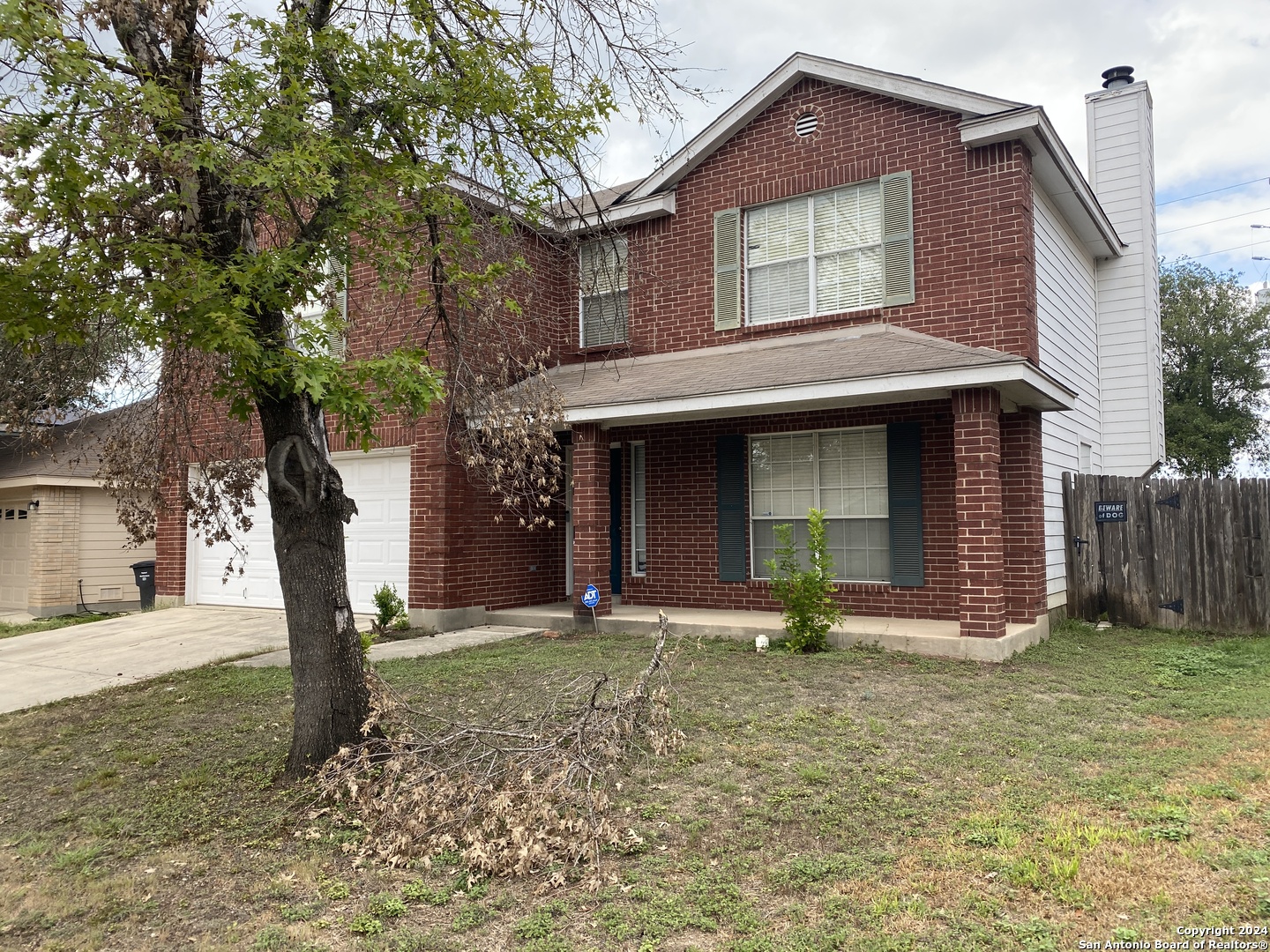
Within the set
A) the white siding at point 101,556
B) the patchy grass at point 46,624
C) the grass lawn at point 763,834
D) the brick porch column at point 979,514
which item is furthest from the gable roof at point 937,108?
the white siding at point 101,556

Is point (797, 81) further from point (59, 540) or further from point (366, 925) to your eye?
point (59, 540)

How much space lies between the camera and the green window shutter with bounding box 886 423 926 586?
985cm

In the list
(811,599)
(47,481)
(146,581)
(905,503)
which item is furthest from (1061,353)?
(47,481)

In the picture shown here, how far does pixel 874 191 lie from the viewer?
34.5ft

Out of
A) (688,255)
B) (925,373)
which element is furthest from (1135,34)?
(925,373)

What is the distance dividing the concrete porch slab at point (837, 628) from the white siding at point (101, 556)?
403 inches

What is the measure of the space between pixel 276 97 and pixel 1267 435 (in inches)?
1341

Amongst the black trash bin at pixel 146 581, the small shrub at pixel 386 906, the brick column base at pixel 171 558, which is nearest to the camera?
the small shrub at pixel 386 906

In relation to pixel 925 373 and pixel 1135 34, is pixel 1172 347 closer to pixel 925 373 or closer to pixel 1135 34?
pixel 1135 34

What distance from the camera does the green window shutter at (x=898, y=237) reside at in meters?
10.1

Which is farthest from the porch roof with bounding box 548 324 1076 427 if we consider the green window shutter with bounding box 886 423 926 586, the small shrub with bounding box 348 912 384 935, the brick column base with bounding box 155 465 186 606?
the brick column base with bounding box 155 465 186 606

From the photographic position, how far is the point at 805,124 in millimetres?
11023

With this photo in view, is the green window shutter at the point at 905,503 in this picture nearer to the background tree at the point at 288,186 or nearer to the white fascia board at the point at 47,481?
the background tree at the point at 288,186

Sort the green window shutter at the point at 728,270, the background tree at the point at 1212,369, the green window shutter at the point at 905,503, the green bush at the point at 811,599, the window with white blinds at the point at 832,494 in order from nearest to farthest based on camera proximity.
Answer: the green bush at the point at 811,599
the green window shutter at the point at 905,503
the window with white blinds at the point at 832,494
the green window shutter at the point at 728,270
the background tree at the point at 1212,369
